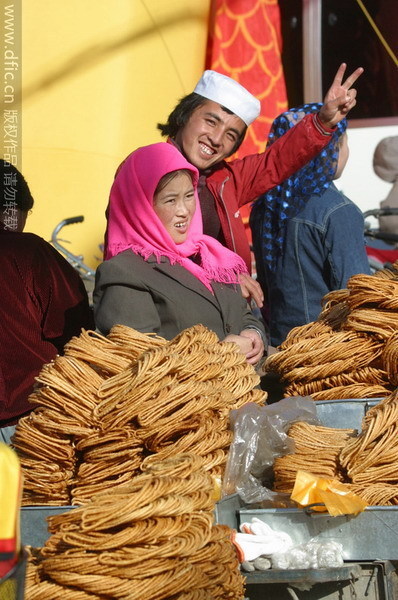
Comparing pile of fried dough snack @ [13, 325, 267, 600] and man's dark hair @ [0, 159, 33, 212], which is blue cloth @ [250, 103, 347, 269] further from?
pile of fried dough snack @ [13, 325, 267, 600]

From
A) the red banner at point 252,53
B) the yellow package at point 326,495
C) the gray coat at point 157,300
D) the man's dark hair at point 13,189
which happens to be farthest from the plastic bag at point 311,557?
the red banner at point 252,53

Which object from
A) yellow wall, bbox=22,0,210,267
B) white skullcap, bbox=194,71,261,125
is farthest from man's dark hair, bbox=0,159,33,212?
yellow wall, bbox=22,0,210,267

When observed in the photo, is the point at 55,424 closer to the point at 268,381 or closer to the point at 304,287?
the point at 268,381

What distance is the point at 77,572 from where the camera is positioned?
2066mm

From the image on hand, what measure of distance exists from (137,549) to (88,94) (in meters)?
4.78

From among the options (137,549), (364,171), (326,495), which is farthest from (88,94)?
(137,549)

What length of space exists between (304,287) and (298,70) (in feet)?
11.9

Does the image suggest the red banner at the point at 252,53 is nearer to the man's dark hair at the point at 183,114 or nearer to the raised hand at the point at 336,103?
the man's dark hair at the point at 183,114

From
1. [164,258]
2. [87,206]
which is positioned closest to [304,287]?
[164,258]

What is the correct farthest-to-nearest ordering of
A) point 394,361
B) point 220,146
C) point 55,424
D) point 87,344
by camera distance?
point 220,146 → point 394,361 → point 87,344 → point 55,424

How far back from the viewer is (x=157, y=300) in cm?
323

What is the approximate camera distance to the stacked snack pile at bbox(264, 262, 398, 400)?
10.3ft

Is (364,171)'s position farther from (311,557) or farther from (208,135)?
(311,557)

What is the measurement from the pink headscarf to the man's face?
1.32 feet
